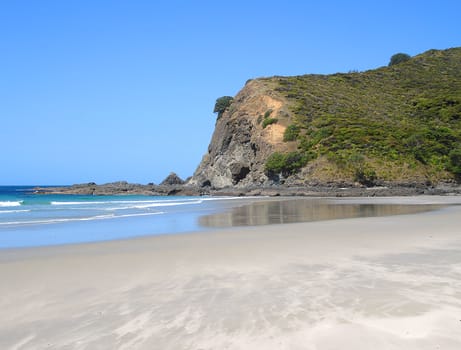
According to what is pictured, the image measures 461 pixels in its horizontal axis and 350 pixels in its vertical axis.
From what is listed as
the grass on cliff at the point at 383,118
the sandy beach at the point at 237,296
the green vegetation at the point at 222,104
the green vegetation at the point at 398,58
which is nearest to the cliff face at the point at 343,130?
the grass on cliff at the point at 383,118

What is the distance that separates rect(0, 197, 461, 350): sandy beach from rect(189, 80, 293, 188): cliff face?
5051 centimetres

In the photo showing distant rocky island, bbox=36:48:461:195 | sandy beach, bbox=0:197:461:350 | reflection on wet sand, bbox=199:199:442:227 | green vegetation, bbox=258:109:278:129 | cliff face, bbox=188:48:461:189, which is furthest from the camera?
green vegetation, bbox=258:109:278:129

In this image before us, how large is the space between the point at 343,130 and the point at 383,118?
12.3m

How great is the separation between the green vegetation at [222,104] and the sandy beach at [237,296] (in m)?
81.3

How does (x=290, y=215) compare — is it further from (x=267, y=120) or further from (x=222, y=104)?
(x=222, y=104)

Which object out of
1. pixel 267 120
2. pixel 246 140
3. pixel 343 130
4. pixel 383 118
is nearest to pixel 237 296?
pixel 343 130

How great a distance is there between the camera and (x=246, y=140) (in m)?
70.2

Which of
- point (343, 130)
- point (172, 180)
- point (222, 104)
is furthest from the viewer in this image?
point (222, 104)

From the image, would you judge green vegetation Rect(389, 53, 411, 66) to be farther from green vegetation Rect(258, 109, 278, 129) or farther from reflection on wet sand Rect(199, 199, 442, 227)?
reflection on wet sand Rect(199, 199, 442, 227)

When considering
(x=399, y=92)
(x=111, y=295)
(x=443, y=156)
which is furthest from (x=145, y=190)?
(x=111, y=295)

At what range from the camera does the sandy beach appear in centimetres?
453

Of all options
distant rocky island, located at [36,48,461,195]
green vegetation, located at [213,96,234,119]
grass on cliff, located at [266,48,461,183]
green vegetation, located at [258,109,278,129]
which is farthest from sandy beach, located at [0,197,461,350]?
green vegetation, located at [213,96,234,119]

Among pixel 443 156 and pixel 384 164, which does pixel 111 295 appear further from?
pixel 443 156

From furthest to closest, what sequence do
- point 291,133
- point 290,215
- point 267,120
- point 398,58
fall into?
point 398,58 → point 267,120 → point 291,133 → point 290,215
